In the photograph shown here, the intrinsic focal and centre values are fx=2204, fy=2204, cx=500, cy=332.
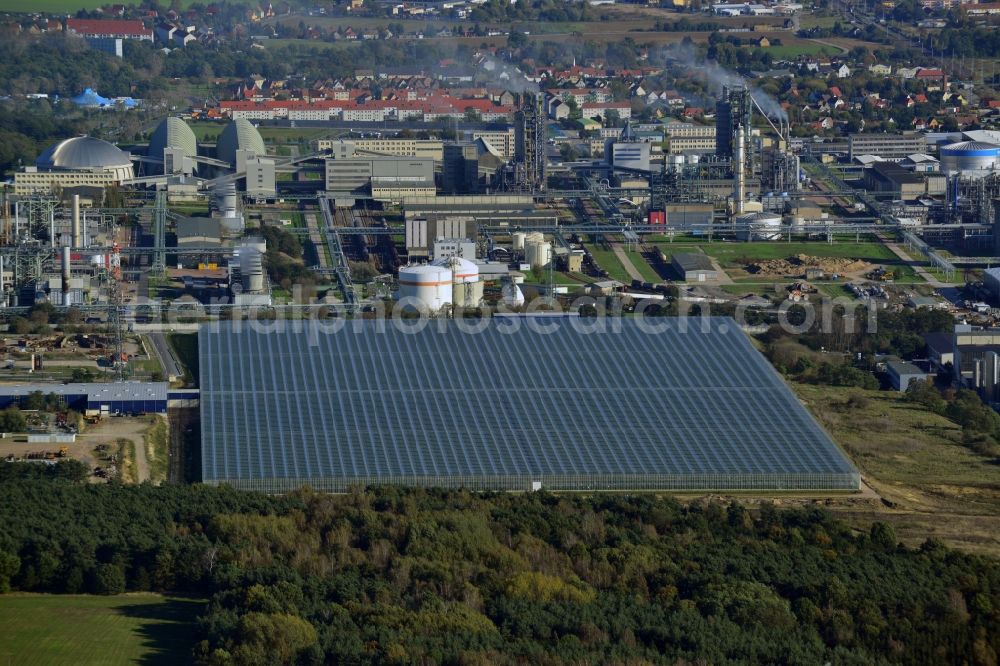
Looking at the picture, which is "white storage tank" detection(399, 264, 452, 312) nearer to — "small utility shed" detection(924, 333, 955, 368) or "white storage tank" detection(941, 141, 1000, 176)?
"small utility shed" detection(924, 333, 955, 368)

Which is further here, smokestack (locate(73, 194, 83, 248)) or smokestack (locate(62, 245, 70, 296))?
smokestack (locate(73, 194, 83, 248))

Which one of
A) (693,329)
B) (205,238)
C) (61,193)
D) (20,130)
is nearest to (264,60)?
(20,130)

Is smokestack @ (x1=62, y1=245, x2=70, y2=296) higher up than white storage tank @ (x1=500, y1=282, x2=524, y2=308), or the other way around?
smokestack @ (x1=62, y1=245, x2=70, y2=296)

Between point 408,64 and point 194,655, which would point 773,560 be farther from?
point 408,64

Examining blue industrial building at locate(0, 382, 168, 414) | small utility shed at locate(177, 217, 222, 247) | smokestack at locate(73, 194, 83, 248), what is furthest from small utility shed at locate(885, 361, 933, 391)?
smokestack at locate(73, 194, 83, 248)

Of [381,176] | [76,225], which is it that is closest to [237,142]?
[381,176]

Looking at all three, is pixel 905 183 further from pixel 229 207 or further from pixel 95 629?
pixel 95 629
